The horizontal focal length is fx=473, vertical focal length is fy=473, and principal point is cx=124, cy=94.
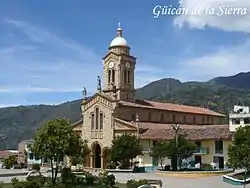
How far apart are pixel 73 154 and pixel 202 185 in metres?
11.5

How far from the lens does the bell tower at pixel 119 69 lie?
74750mm

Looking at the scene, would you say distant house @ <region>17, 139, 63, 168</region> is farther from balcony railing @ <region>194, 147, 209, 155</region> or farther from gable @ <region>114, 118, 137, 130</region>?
balcony railing @ <region>194, 147, 209, 155</region>

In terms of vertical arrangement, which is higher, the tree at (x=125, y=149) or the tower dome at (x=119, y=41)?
the tower dome at (x=119, y=41)

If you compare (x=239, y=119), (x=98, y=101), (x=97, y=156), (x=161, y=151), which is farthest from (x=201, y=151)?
(x=98, y=101)

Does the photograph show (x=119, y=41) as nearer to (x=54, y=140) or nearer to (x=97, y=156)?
(x=97, y=156)

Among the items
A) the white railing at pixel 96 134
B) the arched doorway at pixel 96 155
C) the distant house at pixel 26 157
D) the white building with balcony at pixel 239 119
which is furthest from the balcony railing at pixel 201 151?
the distant house at pixel 26 157

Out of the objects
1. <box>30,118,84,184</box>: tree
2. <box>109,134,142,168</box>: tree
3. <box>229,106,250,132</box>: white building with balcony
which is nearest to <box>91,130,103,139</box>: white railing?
<box>109,134,142,168</box>: tree

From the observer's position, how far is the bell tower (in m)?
74.8

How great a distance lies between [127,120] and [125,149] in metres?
10.3

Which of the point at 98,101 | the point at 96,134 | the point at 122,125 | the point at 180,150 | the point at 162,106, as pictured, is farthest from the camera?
the point at 162,106

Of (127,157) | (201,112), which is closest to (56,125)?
(127,157)

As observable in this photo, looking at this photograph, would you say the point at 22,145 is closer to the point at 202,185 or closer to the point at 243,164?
the point at 202,185

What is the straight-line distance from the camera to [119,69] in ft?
246

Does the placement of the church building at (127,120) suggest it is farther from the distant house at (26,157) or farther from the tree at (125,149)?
the distant house at (26,157)
